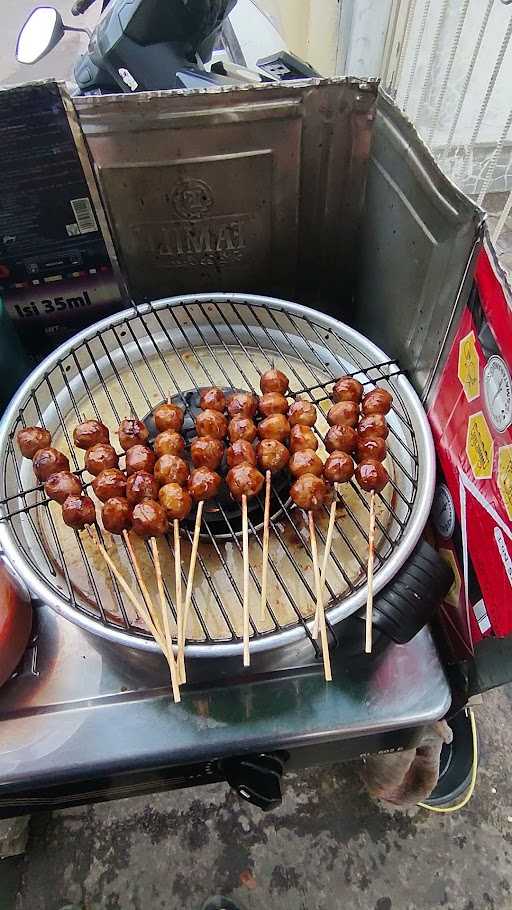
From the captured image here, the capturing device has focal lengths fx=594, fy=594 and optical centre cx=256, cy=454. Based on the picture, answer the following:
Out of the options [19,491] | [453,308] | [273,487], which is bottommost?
[19,491]

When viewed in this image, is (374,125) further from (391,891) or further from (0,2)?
(0,2)

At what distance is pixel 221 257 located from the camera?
2150mm

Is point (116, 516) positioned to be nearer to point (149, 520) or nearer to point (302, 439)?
point (149, 520)

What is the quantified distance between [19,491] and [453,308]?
1342 millimetres

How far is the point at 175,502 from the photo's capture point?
157cm

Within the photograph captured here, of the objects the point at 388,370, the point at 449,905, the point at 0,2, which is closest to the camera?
the point at 388,370

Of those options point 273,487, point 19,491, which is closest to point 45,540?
point 19,491

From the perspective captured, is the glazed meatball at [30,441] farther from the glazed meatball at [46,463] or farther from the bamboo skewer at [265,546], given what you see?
the bamboo skewer at [265,546]

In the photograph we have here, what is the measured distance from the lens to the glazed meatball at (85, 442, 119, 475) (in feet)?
Result: 5.58

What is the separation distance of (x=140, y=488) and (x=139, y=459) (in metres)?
0.11

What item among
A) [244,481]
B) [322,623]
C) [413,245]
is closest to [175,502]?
[244,481]

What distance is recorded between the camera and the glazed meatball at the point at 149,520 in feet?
5.01

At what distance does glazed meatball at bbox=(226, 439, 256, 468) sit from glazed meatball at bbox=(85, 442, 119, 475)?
337mm

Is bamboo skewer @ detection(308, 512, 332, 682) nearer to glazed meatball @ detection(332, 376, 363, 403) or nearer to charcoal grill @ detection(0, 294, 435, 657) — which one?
charcoal grill @ detection(0, 294, 435, 657)
